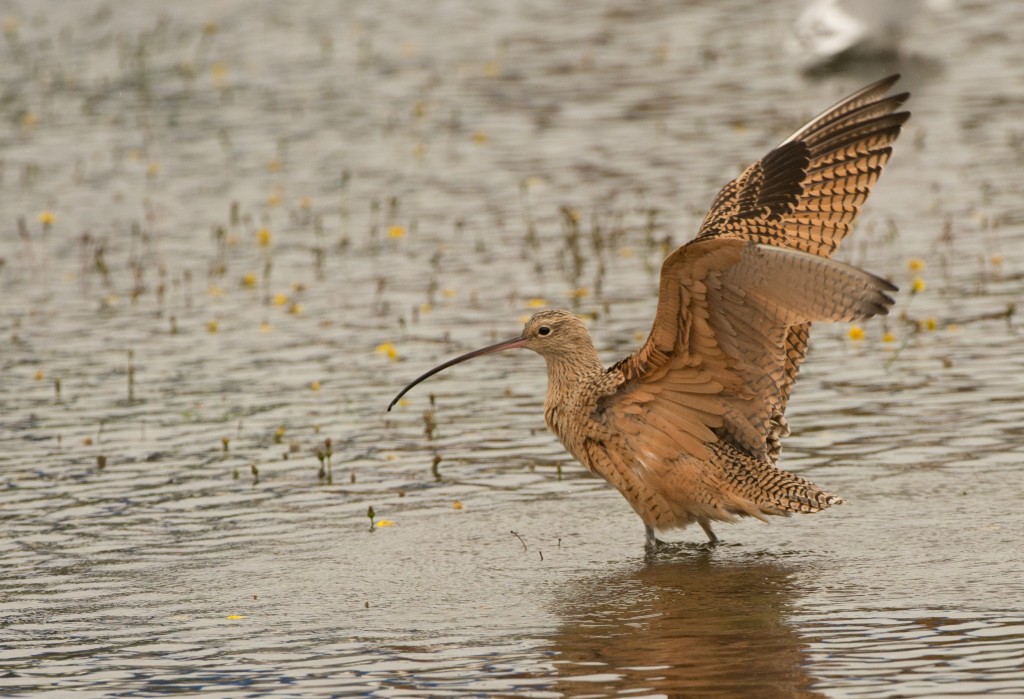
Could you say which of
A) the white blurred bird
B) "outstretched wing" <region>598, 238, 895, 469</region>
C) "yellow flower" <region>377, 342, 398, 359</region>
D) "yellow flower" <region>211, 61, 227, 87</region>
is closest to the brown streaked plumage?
"outstretched wing" <region>598, 238, 895, 469</region>

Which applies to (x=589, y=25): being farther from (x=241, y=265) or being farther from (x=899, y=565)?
(x=899, y=565)

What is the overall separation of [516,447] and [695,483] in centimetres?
175

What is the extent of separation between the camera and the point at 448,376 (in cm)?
1056

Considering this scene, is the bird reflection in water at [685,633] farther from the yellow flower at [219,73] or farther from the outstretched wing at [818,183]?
the yellow flower at [219,73]

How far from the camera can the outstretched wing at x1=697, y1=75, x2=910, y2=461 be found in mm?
7820

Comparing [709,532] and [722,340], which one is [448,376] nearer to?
[709,532]

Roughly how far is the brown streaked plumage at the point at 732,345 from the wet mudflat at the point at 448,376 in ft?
1.02

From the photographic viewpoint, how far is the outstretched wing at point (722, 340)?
6703 mm

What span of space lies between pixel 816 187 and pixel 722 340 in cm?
→ 107

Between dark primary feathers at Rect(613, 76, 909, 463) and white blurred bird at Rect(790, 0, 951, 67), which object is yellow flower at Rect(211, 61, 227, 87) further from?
dark primary feathers at Rect(613, 76, 909, 463)

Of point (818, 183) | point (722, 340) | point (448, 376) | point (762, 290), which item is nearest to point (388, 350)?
point (448, 376)

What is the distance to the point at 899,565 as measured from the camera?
23.0 ft

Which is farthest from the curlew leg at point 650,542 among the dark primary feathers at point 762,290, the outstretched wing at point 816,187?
the outstretched wing at point 816,187

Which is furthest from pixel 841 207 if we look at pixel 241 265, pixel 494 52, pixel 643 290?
pixel 494 52
